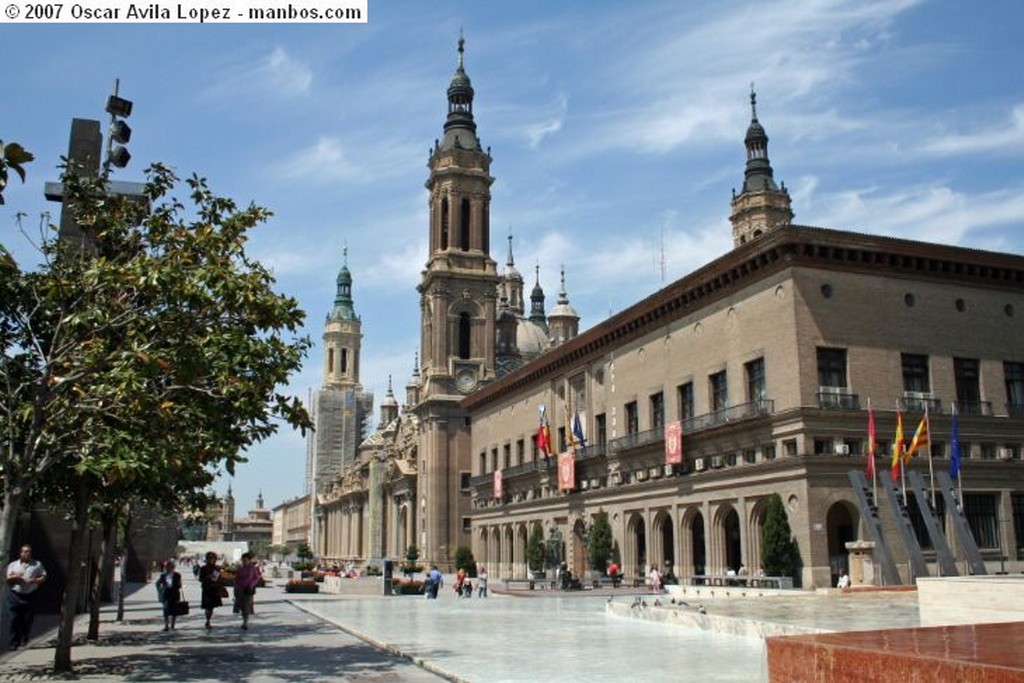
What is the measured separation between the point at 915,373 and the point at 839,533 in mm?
7098

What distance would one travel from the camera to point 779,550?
119 feet

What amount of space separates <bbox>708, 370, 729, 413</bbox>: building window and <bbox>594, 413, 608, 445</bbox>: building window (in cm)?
1161

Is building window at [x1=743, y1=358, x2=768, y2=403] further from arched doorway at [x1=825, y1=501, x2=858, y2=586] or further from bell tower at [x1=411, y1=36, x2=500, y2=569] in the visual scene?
bell tower at [x1=411, y1=36, x2=500, y2=569]

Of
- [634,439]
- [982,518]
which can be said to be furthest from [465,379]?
[982,518]

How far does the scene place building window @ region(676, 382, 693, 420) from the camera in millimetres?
45562

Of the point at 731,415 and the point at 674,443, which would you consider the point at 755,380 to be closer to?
the point at 731,415

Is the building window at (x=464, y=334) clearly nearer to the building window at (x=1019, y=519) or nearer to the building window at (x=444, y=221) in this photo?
the building window at (x=444, y=221)

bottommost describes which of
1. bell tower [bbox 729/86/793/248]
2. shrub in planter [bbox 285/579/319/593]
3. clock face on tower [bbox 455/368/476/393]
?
shrub in planter [bbox 285/579/319/593]

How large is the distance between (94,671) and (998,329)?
37.6 m

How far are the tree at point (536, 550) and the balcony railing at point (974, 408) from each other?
2829 centimetres

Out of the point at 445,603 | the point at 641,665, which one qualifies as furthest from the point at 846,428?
the point at 641,665

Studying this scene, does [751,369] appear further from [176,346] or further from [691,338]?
[176,346]

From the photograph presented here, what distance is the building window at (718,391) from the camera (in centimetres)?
4281

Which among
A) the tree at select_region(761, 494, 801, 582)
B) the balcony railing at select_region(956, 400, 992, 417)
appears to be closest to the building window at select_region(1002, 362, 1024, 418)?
the balcony railing at select_region(956, 400, 992, 417)
